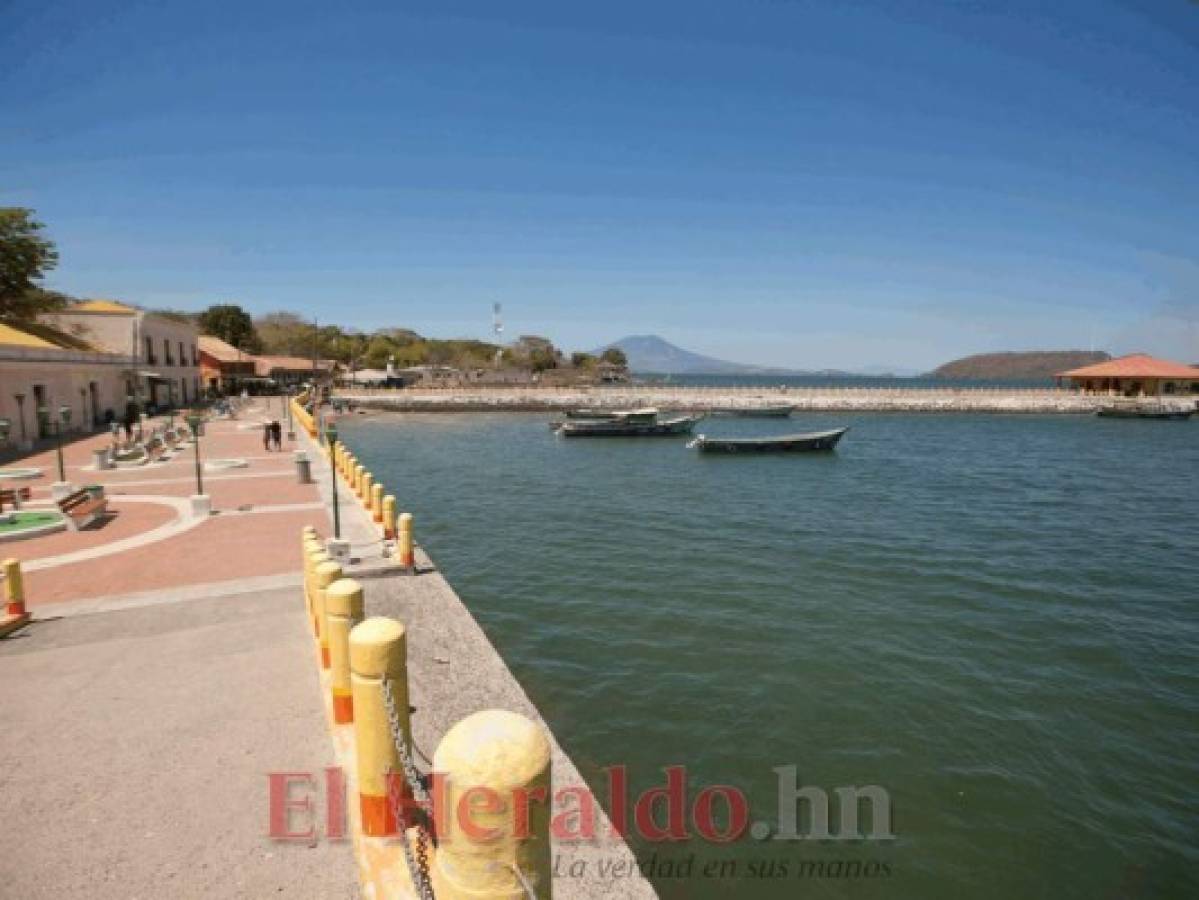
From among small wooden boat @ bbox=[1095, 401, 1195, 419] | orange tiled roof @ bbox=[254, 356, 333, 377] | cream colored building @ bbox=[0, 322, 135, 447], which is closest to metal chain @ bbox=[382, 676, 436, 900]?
cream colored building @ bbox=[0, 322, 135, 447]

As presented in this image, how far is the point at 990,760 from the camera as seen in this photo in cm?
853

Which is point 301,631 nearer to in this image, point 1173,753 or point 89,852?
point 89,852

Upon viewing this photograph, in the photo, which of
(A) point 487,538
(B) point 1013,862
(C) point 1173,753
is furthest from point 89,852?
(A) point 487,538

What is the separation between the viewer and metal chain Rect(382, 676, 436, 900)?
312 cm

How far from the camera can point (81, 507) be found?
48.8 ft

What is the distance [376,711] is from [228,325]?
105m

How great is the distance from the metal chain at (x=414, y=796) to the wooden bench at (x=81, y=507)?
49.7 feet

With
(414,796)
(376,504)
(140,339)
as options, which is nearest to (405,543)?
(376,504)

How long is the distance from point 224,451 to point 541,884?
3070 centimetres

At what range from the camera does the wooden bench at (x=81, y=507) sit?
14.6m

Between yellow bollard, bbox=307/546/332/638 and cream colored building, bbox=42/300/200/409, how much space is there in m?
45.4

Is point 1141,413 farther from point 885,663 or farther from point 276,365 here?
point 276,365

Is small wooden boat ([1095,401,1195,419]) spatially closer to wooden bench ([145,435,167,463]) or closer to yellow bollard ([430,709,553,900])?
wooden bench ([145,435,167,463])

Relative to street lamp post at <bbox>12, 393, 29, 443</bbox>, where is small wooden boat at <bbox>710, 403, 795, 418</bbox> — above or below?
below
